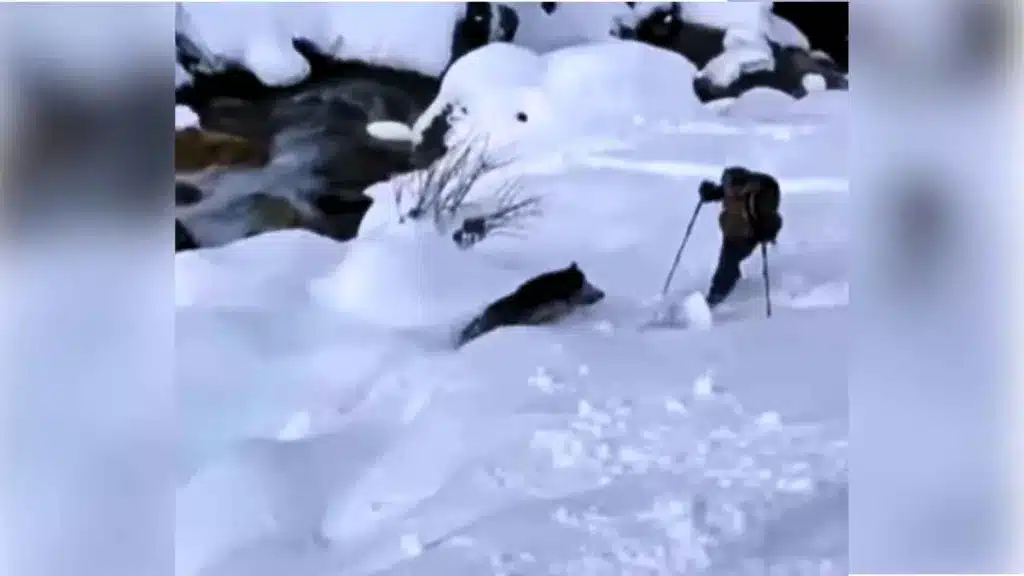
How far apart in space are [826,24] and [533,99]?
29 centimetres

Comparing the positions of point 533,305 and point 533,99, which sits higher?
point 533,99

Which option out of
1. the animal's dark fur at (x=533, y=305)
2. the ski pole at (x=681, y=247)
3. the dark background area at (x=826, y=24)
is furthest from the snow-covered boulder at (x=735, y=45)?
the animal's dark fur at (x=533, y=305)

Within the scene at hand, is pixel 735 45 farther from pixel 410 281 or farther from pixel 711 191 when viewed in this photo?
pixel 410 281

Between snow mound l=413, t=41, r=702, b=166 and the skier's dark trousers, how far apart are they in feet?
0.30

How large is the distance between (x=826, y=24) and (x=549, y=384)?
0.44 metres

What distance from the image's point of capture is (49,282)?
0.91 metres

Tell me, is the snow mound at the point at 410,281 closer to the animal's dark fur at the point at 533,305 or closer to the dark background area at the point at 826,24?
the animal's dark fur at the point at 533,305

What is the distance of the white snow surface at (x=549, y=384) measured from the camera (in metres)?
0.91

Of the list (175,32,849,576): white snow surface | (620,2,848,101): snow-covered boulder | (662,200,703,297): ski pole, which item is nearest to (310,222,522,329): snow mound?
(175,32,849,576): white snow surface

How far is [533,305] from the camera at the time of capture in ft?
3.06

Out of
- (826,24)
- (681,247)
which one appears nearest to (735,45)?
(826,24)

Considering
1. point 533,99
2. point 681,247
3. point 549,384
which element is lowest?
point 549,384

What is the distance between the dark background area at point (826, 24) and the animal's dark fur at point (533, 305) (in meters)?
0.32

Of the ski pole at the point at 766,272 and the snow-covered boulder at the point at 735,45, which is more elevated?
the snow-covered boulder at the point at 735,45
